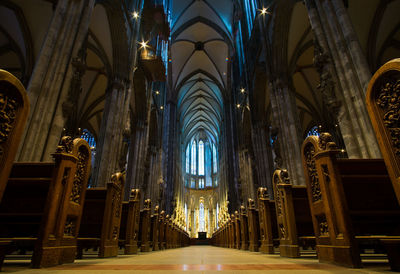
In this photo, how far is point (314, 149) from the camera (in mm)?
2672

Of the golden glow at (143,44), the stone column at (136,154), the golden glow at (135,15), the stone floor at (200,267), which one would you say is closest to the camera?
the stone floor at (200,267)

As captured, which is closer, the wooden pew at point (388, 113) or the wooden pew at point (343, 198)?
the wooden pew at point (388, 113)

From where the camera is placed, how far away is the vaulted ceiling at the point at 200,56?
21094 mm

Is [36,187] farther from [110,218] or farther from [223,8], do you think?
[223,8]

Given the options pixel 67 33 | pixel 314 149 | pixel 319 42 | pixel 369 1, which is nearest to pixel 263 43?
pixel 369 1

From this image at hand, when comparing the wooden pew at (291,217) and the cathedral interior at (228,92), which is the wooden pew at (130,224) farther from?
the wooden pew at (291,217)

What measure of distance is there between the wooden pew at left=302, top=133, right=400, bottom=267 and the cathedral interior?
23 millimetres

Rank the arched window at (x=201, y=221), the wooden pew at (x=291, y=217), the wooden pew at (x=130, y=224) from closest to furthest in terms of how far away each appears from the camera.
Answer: the wooden pew at (x=291, y=217)
the wooden pew at (x=130, y=224)
the arched window at (x=201, y=221)

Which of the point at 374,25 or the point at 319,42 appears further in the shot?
the point at 374,25

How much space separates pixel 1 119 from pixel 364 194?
3505mm

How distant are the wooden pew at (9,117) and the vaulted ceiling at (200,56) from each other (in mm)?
21063

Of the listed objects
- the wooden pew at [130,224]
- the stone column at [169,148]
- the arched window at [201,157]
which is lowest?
the wooden pew at [130,224]

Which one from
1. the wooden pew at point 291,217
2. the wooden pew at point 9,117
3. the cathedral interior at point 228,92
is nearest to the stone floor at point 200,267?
the cathedral interior at point 228,92

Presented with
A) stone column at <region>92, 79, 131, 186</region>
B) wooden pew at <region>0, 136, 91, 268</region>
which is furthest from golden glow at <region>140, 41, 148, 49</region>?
wooden pew at <region>0, 136, 91, 268</region>
